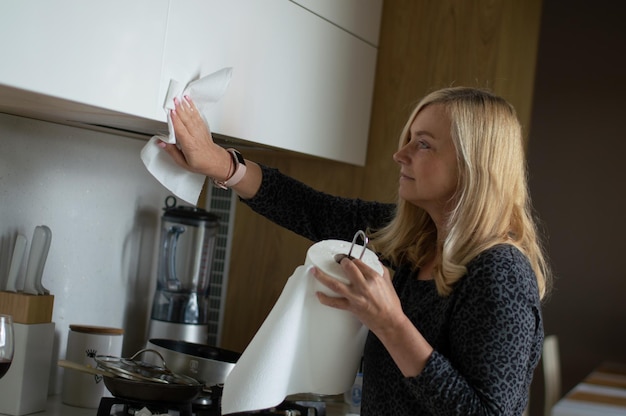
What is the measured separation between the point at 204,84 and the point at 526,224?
2.08ft

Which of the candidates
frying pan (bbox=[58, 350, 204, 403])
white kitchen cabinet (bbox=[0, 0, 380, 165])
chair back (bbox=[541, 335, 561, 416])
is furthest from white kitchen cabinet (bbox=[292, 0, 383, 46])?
chair back (bbox=[541, 335, 561, 416])

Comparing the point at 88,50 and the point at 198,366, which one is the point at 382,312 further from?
the point at 198,366

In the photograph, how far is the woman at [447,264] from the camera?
52.7 inches

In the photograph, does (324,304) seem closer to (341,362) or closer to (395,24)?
(341,362)

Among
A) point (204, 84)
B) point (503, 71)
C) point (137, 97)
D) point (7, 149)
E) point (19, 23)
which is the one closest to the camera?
point (19, 23)

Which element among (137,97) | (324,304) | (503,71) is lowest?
(324,304)

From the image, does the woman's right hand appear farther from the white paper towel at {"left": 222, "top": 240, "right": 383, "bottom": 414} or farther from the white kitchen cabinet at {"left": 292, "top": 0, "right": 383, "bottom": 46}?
the white kitchen cabinet at {"left": 292, "top": 0, "right": 383, "bottom": 46}

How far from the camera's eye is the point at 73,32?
4.44ft

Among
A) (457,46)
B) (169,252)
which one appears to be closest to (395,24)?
(457,46)

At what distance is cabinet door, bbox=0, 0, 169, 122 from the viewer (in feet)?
4.16

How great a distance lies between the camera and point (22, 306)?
71.4 inches

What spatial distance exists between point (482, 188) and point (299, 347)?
0.42m

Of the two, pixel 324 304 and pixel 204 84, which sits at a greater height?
pixel 204 84

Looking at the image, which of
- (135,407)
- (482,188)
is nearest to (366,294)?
(482,188)
